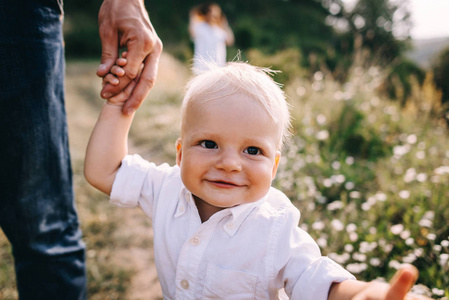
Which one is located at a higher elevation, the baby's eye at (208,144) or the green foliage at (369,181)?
the baby's eye at (208,144)

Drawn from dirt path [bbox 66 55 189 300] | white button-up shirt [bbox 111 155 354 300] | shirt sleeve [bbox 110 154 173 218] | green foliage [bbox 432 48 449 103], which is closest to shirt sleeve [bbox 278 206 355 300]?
white button-up shirt [bbox 111 155 354 300]

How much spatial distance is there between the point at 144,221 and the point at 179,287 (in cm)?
184

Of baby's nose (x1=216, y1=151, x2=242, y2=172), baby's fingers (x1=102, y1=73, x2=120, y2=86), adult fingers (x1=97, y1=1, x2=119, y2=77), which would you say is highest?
adult fingers (x1=97, y1=1, x2=119, y2=77)

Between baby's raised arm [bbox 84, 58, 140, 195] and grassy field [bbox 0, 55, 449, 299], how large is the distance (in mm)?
1115

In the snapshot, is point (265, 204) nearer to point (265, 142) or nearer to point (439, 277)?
point (265, 142)

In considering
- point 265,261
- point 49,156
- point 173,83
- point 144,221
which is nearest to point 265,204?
point 265,261

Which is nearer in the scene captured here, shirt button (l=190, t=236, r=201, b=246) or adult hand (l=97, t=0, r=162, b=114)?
shirt button (l=190, t=236, r=201, b=246)

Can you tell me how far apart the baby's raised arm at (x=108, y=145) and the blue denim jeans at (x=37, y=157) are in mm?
284

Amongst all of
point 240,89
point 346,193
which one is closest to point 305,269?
point 240,89

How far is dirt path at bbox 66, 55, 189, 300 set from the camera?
2.39m

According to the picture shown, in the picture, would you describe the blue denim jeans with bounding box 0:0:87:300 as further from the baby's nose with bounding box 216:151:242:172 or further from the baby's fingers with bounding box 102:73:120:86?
the baby's nose with bounding box 216:151:242:172

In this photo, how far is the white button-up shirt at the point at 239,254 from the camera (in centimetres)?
113

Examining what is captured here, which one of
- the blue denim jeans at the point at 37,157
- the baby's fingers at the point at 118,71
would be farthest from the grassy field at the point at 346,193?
the baby's fingers at the point at 118,71

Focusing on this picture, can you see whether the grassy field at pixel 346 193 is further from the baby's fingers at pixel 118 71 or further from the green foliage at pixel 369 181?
the baby's fingers at pixel 118 71
